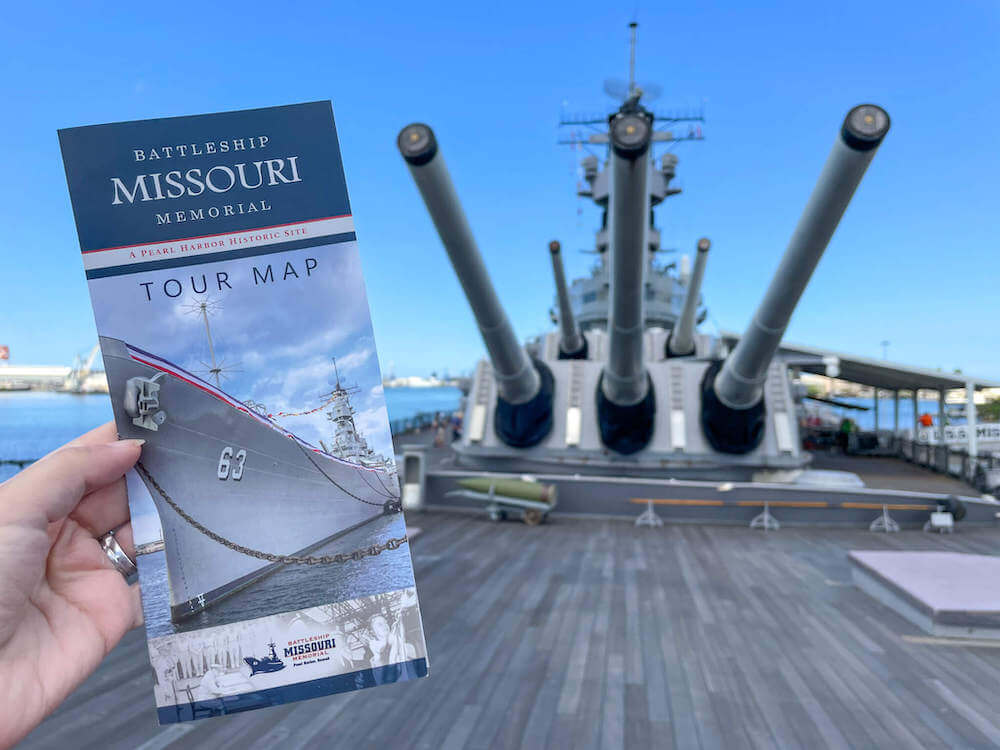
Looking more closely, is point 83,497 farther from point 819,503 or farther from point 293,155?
point 819,503

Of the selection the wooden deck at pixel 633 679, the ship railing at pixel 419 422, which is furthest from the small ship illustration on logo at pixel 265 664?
the ship railing at pixel 419 422

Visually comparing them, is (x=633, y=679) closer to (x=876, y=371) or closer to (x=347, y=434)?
(x=347, y=434)

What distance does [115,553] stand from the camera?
1.30 metres

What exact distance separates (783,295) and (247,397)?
494 centimetres

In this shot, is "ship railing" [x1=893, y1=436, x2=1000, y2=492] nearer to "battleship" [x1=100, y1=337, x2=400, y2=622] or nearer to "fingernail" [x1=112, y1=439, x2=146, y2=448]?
"battleship" [x1=100, y1=337, x2=400, y2=622]

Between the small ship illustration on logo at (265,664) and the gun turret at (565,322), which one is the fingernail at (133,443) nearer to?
the small ship illustration on logo at (265,664)

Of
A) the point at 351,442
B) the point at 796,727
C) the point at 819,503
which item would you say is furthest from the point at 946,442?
the point at 351,442

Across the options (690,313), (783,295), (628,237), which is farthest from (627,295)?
(690,313)

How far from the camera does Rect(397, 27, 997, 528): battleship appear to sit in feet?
14.4

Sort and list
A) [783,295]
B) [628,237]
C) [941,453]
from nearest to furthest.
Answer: [628,237] → [783,295] → [941,453]

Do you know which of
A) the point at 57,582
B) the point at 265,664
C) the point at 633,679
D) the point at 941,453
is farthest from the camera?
the point at 941,453

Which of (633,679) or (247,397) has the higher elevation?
(247,397)

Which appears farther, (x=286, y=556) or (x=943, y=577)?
(x=943, y=577)

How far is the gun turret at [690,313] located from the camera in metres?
9.12
